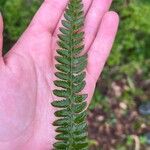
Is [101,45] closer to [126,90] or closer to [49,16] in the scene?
[49,16]

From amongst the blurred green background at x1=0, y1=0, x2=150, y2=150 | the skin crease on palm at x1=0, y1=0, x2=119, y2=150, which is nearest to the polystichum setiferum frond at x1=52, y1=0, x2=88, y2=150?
the skin crease on palm at x1=0, y1=0, x2=119, y2=150

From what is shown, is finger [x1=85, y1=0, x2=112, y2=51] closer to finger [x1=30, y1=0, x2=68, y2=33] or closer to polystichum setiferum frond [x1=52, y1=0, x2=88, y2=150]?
finger [x1=30, y1=0, x2=68, y2=33]

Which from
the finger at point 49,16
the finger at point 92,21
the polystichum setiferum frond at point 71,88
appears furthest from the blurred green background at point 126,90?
the polystichum setiferum frond at point 71,88

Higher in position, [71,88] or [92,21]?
[92,21]

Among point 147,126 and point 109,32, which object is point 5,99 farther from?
point 147,126

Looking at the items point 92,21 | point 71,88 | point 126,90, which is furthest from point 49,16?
point 126,90

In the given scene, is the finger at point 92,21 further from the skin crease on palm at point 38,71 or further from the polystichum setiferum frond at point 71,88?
the polystichum setiferum frond at point 71,88
